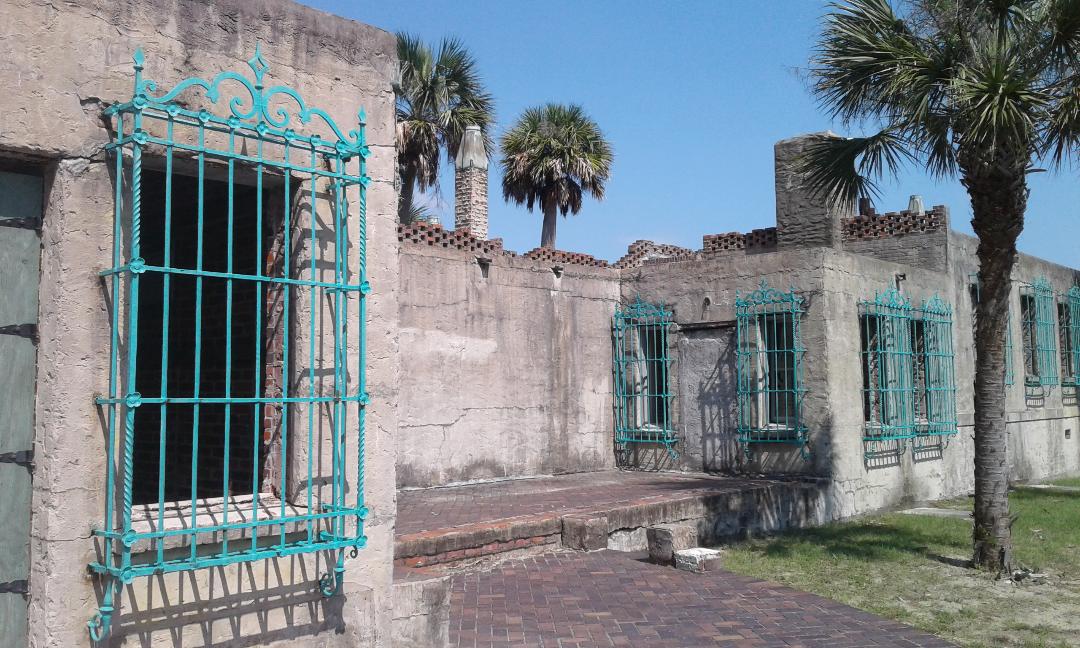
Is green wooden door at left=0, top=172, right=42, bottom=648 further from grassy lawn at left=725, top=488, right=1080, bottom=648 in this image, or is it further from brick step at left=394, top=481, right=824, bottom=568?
grassy lawn at left=725, top=488, right=1080, bottom=648

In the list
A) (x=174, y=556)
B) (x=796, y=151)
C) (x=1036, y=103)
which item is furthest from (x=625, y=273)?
(x=174, y=556)

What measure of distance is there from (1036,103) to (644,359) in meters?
6.41

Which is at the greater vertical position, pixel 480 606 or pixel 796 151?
pixel 796 151

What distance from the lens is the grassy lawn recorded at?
6.24m

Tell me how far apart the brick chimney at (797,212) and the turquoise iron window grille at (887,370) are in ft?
4.34

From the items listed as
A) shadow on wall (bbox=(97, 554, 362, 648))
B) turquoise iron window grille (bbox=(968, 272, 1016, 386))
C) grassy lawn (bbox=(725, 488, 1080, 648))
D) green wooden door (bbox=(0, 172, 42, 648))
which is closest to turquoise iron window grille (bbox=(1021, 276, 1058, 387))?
turquoise iron window grille (bbox=(968, 272, 1016, 386))

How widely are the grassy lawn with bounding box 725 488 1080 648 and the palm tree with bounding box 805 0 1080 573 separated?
534 millimetres

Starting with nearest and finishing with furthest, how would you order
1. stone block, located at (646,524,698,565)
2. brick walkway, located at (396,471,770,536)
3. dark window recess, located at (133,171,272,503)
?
dark window recess, located at (133,171,272,503) → stone block, located at (646,524,698,565) → brick walkway, located at (396,471,770,536)

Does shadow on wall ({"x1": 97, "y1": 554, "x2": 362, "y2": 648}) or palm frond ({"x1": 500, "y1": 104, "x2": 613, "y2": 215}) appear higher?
palm frond ({"x1": 500, "y1": 104, "x2": 613, "y2": 215})

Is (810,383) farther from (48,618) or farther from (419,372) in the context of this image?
(48,618)

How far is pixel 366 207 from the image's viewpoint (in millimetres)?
4648

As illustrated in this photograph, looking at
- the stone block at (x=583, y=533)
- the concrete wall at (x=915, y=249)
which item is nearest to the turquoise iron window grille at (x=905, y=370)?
the concrete wall at (x=915, y=249)

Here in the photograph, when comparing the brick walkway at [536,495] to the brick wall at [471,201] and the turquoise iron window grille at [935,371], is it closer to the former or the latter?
the turquoise iron window grille at [935,371]

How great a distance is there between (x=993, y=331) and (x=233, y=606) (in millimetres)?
6775
